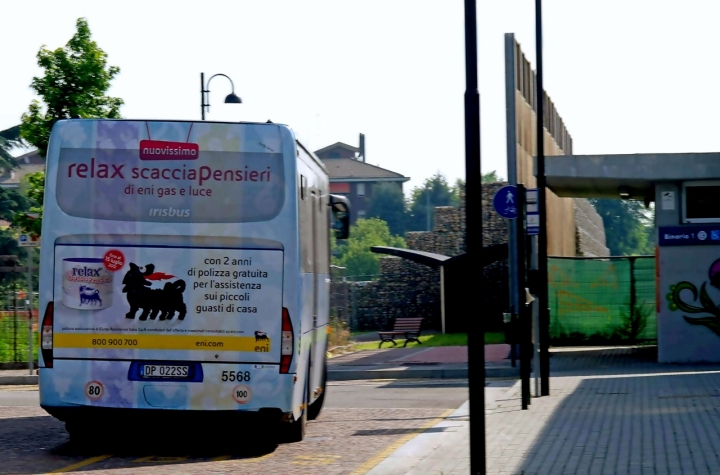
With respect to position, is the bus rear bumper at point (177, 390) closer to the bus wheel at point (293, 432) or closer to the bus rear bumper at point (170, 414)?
the bus rear bumper at point (170, 414)

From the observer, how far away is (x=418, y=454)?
10.6 meters

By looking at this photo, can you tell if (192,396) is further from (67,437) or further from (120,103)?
(120,103)

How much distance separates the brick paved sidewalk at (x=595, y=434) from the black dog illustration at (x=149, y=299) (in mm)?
2408

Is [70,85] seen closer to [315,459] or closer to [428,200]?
[315,459]

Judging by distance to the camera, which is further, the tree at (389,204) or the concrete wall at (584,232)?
the tree at (389,204)

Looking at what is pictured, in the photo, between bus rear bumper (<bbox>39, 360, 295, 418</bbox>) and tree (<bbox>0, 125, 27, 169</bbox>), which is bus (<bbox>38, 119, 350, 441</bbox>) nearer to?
bus rear bumper (<bbox>39, 360, 295, 418</bbox>)

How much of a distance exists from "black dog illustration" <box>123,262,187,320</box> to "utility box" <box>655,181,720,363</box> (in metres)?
14.2

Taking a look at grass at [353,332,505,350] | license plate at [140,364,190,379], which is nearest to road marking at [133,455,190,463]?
license plate at [140,364,190,379]

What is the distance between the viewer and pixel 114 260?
10570mm

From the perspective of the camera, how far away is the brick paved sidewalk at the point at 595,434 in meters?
9.44

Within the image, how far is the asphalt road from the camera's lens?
998 centimetres

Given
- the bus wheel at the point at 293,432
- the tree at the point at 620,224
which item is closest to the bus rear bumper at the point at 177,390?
the bus wheel at the point at 293,432

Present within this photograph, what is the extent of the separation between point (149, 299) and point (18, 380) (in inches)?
483

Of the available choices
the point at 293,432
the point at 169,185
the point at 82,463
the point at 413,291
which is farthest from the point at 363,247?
the point at 82,463
